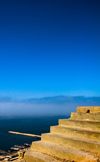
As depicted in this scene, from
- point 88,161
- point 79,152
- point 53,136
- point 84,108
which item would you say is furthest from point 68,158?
point 84,108

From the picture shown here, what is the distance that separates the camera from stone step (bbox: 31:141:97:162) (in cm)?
490

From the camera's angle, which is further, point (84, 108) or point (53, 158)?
point (84, 108)

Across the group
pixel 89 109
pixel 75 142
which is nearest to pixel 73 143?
pixel 75 142

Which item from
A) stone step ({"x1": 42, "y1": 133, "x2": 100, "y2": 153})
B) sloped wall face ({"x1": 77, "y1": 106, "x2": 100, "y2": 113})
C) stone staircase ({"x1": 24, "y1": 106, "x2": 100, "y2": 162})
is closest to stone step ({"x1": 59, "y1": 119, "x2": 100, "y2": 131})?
stone staircase ({"x1": 24, "y1": 106, "x2": 100, "y2": 162})

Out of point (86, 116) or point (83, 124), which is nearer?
point (83, 124)

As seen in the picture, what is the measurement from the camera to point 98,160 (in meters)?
4.66

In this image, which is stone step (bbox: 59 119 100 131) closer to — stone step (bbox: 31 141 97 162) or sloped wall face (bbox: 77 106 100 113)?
sloped wall face (bbox: 77 106 100 113)

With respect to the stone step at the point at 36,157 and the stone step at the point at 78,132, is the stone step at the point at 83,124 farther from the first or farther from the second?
the stone step at the point at 36,157

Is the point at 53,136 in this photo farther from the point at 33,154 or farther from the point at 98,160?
the point at 98,160

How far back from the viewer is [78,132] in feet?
20.0

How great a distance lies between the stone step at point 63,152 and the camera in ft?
16.1

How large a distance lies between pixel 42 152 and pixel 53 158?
720 mm

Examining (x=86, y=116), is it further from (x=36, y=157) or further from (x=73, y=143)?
(x=36, y=157)

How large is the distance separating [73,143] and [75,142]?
0.37 feet
